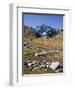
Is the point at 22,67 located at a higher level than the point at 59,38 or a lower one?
lower

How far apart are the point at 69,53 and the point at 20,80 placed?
0.56 m

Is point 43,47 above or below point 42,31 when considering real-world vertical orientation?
below

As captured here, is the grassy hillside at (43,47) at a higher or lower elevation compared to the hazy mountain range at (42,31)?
lower

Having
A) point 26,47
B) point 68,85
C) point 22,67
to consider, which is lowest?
point 68,85

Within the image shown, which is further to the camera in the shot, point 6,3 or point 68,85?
point 68,85

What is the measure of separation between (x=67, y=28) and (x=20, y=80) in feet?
2.25

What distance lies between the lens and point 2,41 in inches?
95.7

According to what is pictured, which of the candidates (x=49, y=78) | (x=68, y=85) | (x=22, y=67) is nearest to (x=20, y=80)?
(x=22, y=67)

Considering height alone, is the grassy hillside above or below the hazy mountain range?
below

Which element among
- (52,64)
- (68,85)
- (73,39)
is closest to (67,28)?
(73,39)

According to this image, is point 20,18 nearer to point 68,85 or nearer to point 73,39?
point 73,39

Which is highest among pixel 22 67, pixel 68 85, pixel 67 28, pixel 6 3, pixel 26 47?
pixel 6 3

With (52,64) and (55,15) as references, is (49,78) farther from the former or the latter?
(55,15)

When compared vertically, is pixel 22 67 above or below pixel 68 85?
above
